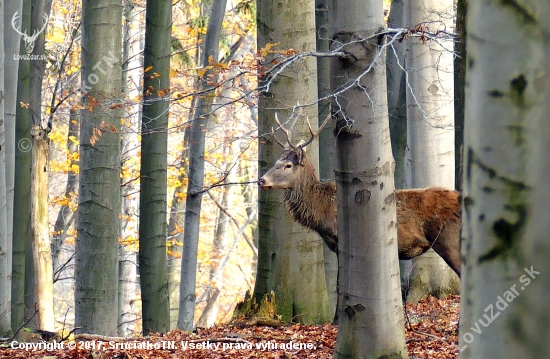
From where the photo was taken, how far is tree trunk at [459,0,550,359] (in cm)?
141

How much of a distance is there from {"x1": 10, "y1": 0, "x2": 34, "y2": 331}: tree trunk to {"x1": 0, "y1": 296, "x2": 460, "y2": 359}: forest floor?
2443 mm

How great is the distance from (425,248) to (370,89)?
3.79 meters

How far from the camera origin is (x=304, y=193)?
8688mm

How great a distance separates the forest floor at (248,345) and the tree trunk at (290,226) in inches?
17.5

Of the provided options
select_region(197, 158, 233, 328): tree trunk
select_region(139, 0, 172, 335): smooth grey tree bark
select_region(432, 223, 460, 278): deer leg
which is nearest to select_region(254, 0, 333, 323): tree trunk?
select_region(432, 223, 460, 278): deer leg

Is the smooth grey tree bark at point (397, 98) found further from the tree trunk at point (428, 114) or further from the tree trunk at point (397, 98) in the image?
the tree trunk at point (428, 114)

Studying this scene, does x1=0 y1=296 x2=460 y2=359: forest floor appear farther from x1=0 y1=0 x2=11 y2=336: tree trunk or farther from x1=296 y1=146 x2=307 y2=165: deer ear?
x1=296 y1=146 x2=307 y2=165: deer ear

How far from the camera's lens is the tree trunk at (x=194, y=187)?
11.0 metres

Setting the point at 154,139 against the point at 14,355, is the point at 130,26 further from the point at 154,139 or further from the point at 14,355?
the point at 14,355

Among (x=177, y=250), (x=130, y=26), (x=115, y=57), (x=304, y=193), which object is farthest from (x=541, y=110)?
(x=177, y=250)

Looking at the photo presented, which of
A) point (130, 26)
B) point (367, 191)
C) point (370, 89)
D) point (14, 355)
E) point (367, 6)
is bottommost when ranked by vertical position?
point (14, 355)

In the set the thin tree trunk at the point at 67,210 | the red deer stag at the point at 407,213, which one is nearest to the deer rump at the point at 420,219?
the red deer stag at the point at 407,213

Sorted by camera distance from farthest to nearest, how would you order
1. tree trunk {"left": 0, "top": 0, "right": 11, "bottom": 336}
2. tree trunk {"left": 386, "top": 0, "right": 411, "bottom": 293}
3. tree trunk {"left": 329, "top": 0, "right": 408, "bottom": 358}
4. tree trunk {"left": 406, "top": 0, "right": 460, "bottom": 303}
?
tree trunk {"left": 386, "top": 0, "right": 411, "bottom": 293} → tree trunk {"left": 406, "top": 0, "right": 460, "bottom": 303} → tree trunk {"left": 0, "top": 0, "right": 11, "bottom": 336} → tree trunk {"left": 329, "top": 0, "right": 408, "bottom": 358}

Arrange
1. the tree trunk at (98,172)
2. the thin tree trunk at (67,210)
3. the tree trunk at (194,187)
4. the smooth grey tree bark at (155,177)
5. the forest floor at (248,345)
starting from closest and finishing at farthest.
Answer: the forest floor at (248,345) < the tree trunk at (98,172) < the smooth grey tree bark at (155,177) < the tree trunk at (194,187) < the thin tree trunk at (67,210)
